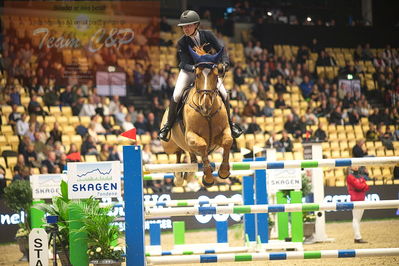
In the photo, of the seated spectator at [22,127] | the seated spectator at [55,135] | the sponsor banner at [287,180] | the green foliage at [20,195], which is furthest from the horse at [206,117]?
the seated spectator at [22,127]

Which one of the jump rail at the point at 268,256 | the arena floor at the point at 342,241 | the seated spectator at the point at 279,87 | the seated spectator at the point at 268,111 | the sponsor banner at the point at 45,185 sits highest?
the seated spectator at the point at 279,87

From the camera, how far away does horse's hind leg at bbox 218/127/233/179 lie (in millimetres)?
6277

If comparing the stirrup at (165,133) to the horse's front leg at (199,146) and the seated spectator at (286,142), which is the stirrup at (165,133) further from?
the seated spectator at (286,142)

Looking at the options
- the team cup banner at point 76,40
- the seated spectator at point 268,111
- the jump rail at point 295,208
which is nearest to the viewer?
the jump rail at point 295,208

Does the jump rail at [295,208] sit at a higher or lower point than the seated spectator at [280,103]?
lower

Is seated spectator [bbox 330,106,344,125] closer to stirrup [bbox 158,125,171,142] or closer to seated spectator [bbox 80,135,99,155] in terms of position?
seated spectator [bbox 80,135,99,155]

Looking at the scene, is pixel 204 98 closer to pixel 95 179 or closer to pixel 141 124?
→ pixel 95 179

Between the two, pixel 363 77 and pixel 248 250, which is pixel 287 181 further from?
pixel 363 77

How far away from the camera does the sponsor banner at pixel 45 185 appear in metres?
9.77

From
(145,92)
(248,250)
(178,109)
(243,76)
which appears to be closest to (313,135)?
(243,76)

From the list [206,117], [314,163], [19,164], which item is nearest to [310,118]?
[19,164]

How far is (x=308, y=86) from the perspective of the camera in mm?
19000

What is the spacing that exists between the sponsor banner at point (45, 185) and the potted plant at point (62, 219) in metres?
2.59

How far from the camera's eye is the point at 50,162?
42.9 ft
